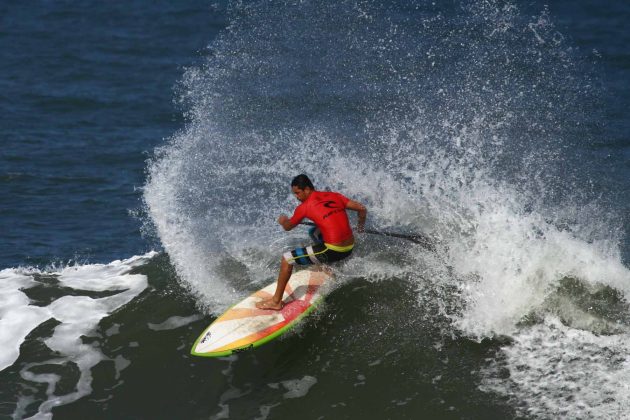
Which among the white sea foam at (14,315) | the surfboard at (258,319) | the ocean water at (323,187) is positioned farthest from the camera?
the white sea foam at (14,315)

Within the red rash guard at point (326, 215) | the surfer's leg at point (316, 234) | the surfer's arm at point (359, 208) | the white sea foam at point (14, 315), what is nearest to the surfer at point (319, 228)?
the red rash guard at point (326, 215)

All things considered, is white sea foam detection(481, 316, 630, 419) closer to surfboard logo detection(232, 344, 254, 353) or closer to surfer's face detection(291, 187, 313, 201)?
surfboard logo detection(232, 344, 254, 353)

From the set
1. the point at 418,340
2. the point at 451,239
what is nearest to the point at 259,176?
the point at 451,239

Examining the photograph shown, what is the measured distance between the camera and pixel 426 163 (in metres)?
14.3

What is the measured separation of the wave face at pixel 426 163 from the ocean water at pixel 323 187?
45 mm

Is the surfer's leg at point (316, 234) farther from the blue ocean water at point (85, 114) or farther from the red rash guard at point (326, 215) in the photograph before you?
the blue ocean water at point (85, 114)

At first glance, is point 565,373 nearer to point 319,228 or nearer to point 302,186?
point 319,228

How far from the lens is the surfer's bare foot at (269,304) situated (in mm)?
10281

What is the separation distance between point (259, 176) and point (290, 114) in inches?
88.6

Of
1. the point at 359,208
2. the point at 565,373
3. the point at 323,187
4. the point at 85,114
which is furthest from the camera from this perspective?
the point at 85,114

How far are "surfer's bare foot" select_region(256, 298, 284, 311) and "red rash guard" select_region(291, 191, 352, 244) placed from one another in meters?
0.96

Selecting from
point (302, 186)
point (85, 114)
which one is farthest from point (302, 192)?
point (85, 114)

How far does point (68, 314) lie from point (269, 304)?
294 cm

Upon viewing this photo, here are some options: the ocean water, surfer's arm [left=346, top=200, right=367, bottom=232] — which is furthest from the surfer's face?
the ocean water
